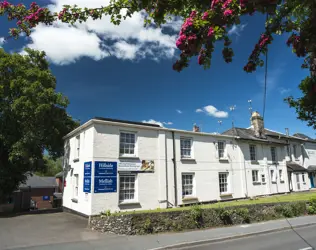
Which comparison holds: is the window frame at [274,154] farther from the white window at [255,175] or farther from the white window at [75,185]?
the white window at [75,185]

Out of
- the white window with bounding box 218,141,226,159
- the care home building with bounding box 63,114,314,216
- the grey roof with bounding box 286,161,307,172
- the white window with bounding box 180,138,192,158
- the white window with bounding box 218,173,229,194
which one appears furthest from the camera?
the grey roof with bounding box 286,161,307,172

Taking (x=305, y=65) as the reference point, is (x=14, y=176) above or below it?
below

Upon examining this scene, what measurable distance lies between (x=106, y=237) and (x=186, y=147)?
10.9 m

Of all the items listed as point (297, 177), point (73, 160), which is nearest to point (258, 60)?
point (73, 160)

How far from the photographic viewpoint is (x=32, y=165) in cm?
2152

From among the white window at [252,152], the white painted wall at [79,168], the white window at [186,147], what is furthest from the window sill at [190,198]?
the white window at [252,152]

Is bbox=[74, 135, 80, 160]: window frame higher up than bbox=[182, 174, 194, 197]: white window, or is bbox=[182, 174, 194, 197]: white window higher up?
bbox=[74, 135, 80, 160]: window frame

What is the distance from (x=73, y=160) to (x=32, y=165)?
19.0 feet

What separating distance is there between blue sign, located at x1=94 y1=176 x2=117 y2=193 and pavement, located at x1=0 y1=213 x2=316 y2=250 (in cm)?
213

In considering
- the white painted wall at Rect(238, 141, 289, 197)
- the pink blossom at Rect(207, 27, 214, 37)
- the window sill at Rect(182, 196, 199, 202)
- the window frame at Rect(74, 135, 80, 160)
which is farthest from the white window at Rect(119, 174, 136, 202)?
the pink blossom at Rect(207, 27, 214, 37)

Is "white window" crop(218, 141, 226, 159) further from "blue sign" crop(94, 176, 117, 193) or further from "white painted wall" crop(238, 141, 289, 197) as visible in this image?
"blue sign" crop(94, 176, 117, 193)

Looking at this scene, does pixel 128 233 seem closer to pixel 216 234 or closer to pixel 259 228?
pixel 216 234

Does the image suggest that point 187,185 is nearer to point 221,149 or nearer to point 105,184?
point 221,149

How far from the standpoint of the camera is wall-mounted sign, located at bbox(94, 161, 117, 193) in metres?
14.8
